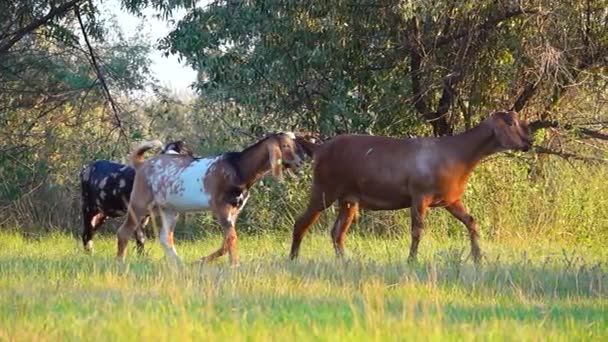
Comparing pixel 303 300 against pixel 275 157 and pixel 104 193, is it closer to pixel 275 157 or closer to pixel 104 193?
pixel 275 157

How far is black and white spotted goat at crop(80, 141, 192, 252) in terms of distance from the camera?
15.3m

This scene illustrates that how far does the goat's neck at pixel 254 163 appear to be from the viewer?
41.5 ft

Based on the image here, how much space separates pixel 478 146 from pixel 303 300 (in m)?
5.60

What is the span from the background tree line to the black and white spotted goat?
243cm

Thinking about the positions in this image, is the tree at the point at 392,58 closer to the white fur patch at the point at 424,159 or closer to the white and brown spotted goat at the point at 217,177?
the white fur patch at the point at 424,159

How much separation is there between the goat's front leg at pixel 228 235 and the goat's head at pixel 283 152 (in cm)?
62

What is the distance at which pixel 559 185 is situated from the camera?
67.5 feet

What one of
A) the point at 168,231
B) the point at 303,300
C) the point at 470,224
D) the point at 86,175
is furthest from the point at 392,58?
the point at 303,300

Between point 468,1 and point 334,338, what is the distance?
10429 mm

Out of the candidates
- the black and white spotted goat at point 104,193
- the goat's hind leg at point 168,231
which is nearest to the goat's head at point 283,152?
the goat's hind leg at point 168,231

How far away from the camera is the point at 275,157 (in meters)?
12.5

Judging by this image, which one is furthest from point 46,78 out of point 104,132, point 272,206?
point 272,206

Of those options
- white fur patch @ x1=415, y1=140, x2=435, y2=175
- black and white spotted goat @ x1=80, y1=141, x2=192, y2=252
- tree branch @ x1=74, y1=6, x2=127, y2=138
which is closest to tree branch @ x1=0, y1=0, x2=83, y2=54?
tree branch @ x1=74, y1=6, x2=127, y2=138

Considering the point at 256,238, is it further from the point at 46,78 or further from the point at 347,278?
the point at 347,278
